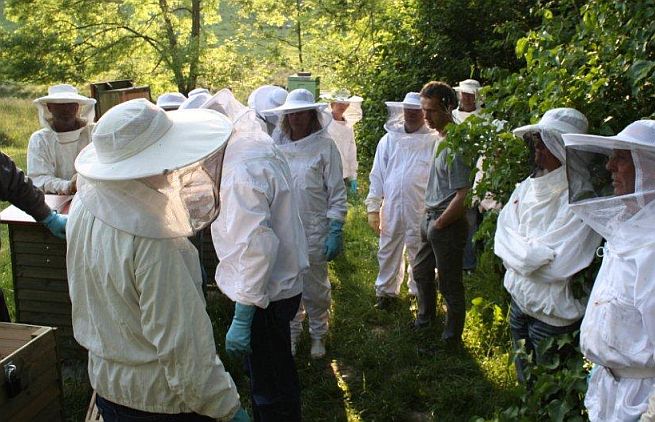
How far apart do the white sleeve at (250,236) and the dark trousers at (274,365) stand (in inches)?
9.1

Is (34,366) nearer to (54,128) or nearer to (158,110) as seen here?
(158,110)

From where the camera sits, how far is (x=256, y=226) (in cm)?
257

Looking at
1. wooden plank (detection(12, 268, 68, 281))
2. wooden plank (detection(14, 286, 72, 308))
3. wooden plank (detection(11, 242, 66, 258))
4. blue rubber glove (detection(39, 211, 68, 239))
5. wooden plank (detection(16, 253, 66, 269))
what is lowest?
wooden plank (detection(14, 286, 72, 308))

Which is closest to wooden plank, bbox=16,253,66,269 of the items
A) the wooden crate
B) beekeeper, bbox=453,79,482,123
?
the wooden crate

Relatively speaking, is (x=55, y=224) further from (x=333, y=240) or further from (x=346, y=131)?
(x=346, y=131)

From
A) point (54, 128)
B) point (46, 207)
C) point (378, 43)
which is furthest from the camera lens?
point (378, 43)

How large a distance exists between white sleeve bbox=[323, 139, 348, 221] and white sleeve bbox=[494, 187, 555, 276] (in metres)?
1.54

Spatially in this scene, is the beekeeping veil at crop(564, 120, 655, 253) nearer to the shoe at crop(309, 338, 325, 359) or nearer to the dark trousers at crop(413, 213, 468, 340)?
the dark trousers at crop(413, 213, 468, 340)

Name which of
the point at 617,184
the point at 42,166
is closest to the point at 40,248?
the point at 42,166

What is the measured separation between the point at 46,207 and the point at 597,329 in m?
2.91

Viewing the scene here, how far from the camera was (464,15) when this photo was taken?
8102 mm

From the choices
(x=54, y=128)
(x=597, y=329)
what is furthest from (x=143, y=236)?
(x=54, y=128)

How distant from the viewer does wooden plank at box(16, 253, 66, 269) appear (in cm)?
378

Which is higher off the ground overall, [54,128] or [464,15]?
[464,15]
